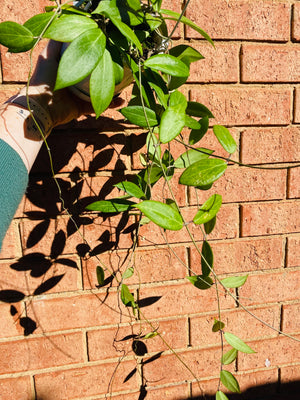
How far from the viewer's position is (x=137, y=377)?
2.96 feet

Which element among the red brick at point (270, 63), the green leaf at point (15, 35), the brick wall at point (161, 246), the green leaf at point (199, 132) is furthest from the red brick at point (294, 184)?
the green leaf at point (15, 35)

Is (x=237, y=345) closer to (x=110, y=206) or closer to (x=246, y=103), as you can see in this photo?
(x=110, y=206)

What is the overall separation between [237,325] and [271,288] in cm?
14

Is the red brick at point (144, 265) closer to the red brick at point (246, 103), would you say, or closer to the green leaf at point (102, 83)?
the red brick at point (246, 103)

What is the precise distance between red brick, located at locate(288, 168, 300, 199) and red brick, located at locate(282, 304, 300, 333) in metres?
0.31

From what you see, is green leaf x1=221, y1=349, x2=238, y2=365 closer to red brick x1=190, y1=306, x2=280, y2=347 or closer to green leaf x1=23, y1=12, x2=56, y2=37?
red brick x1=190, y1=306, x2=280, y2=347

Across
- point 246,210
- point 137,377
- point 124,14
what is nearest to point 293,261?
point 246,210

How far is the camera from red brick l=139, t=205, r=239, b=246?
2.76 ft

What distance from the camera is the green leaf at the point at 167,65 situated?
1.45 ft

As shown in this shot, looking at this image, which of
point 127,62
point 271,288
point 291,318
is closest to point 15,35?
point 127,62

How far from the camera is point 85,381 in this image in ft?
2.86

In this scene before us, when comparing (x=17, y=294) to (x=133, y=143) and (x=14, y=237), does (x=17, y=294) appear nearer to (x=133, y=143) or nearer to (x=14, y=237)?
(x=14, y=237)

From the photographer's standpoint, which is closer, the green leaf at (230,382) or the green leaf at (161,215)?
the green leaf at (161,215)

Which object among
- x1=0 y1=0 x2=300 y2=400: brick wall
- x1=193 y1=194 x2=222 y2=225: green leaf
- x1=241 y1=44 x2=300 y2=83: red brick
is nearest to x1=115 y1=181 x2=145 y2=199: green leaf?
x1=193 y1=194 x2=222 y2=225: green leaf
